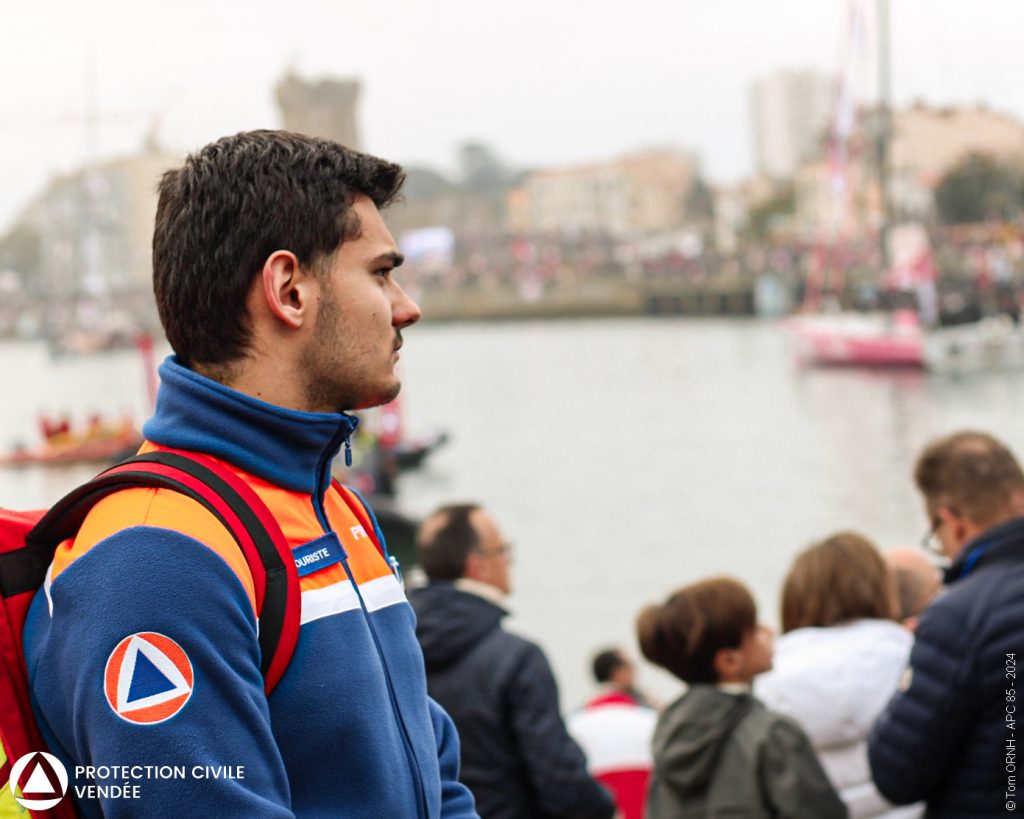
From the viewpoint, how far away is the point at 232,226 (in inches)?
57.3

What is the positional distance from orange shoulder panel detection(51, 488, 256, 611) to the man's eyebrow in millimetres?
345

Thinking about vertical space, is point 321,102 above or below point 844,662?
above

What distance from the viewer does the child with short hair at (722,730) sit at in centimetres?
274

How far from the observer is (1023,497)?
2.77m

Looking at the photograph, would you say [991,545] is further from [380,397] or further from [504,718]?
[380,397]

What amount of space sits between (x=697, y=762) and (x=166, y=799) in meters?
1.72

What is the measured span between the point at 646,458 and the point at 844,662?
36.0 meters

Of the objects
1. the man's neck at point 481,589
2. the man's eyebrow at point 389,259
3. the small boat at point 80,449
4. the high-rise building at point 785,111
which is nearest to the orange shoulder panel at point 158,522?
the man's eyebrow at point 389,259

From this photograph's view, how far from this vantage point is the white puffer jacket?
9.88 ft

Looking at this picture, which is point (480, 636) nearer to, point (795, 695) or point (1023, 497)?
point (795, 695)

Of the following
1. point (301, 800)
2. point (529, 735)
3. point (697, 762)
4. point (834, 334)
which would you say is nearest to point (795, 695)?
point (697, 762)

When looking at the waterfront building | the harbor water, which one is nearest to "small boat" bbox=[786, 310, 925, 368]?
the harbor water

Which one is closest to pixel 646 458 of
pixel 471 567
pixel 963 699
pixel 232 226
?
pixel 471 567

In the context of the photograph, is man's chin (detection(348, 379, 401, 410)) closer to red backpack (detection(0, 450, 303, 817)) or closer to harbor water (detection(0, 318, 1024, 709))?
red backpack (detection(0, 450, 303, 817))
